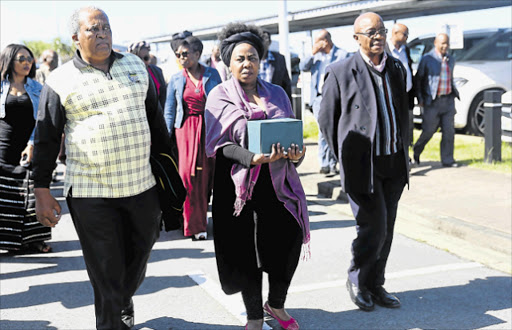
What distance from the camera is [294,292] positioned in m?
4.95

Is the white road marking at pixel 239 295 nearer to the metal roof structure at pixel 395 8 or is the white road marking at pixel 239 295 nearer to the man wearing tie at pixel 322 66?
the man wearing tie at pixel 322 66

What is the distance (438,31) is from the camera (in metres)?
10.1

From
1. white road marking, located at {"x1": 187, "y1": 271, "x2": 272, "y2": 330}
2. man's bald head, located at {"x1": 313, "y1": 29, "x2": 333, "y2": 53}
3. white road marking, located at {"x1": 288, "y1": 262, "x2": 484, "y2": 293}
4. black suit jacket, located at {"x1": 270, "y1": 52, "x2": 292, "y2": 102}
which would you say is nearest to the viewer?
white road marking, located at {"x1": 187, "y1": 271, "x2": 272, "y2": 330}

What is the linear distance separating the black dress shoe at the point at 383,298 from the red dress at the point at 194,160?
262cm

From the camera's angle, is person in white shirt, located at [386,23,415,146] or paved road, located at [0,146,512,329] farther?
person in white shirt, located at [386,23,415,146]

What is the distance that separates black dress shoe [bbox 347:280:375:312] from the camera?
4.49 m

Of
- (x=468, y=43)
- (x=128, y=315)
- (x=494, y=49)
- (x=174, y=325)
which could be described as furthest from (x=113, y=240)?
(x=468, y=43)

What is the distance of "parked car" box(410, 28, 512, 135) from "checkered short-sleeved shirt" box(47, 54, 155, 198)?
9833 millimetres

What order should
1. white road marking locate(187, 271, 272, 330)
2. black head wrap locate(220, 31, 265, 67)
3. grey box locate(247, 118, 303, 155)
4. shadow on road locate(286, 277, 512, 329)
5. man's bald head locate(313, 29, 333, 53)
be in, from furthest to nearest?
man's bald head locate(313, 29, 333, 53) < white road marking locate(187, 271, 272, 330) < shadow on road locate(286, 277, 512, 329) < black head wrap locate(220, 31, 265, 67) < grey box locate(247, 118, 303, 155)

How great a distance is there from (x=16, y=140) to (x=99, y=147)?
10.1ft

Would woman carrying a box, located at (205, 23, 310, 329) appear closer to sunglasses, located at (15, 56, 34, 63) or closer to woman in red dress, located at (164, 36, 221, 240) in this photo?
woman in red dress, located at (164, 36, 221, 240)

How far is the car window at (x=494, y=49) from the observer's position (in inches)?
526

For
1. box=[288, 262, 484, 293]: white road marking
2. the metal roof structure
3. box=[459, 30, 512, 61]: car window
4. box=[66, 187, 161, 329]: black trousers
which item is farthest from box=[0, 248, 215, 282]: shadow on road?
the metal roof structure

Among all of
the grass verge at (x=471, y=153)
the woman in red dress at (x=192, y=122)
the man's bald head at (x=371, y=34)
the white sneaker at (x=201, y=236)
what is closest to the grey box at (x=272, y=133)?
the man's bald head at (x=371, y=34)
